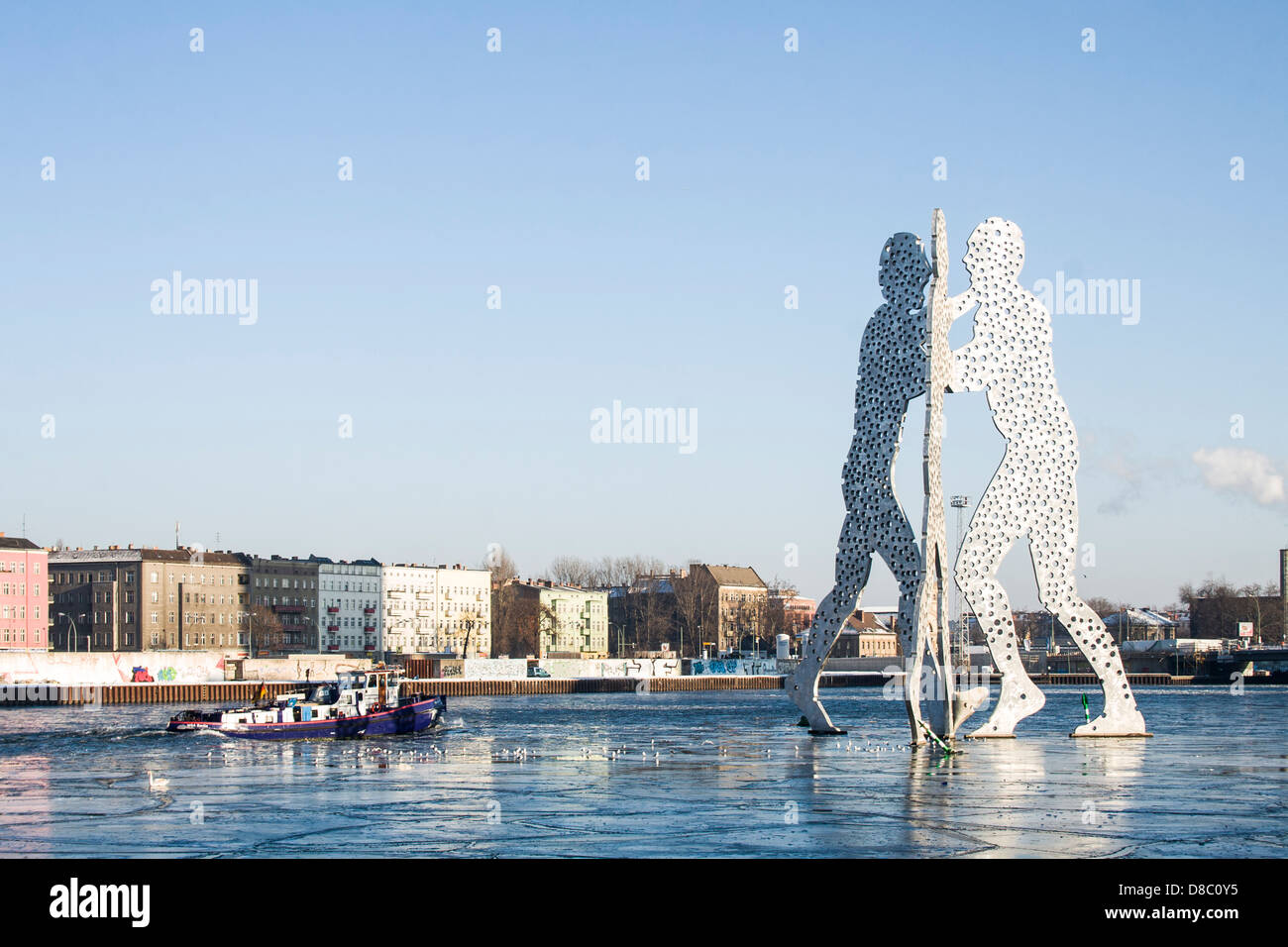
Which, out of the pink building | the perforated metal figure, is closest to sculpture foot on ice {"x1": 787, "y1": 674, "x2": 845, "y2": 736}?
the perforated metal figure

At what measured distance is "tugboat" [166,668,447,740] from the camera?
48.2m

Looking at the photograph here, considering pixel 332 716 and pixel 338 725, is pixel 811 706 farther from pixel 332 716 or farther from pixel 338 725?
pixel 332 716

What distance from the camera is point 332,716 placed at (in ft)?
159

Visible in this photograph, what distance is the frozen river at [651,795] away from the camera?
65.3 ft

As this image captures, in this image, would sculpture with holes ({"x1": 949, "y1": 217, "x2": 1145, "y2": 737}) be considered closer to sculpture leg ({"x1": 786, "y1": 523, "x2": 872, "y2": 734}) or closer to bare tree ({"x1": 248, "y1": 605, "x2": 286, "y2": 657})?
sculpture leg ({"x1": 786, "y1": 523, "x2": 872, "y2": 734})

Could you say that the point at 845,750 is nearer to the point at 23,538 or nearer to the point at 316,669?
the point at 316,669

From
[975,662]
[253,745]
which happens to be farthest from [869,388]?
[975,662]

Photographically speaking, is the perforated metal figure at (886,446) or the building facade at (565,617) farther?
the building facade at (565,617)

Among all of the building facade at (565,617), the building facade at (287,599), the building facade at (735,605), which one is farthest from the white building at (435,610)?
the building facade at (735,605)

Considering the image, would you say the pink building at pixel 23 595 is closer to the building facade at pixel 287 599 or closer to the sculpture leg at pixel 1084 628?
the building facade at pixel 287 599

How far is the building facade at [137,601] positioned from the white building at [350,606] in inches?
440

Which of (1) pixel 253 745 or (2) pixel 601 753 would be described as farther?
(1) pixel 253 745

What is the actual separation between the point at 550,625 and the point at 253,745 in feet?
355
